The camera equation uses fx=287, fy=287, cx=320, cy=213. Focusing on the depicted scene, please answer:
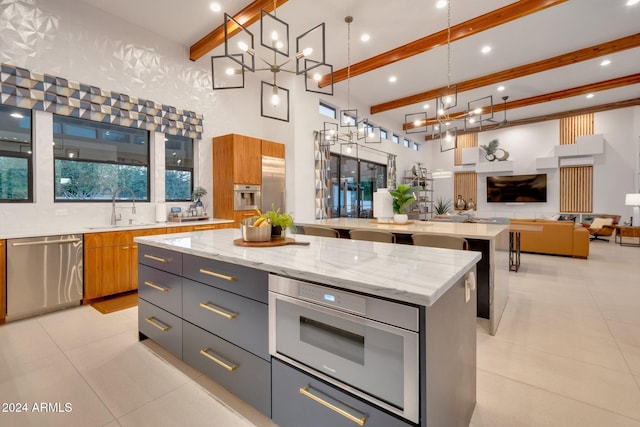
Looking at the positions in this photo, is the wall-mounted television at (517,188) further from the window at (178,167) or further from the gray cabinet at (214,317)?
the gray cabinet at (214,317)

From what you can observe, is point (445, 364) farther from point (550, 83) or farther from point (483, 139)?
point (483, 139)

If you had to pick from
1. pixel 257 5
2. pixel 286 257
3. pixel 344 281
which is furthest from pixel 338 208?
pixel 344 281

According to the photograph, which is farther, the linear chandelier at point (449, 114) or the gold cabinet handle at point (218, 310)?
the linear chandelier at point (449, 114)

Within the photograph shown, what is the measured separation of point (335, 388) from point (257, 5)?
4166mm

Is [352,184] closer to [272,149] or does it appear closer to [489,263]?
[272,149]

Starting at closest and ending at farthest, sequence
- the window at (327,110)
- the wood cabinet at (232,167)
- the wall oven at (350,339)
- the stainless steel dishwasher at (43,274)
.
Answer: the wall oven at (350,339), the stainless steel dishwasher at (43,274), the wood cabinet at (232,167), the window at (327,110)

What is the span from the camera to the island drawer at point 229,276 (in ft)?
4.85

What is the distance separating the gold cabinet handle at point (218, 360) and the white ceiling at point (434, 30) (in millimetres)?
4025

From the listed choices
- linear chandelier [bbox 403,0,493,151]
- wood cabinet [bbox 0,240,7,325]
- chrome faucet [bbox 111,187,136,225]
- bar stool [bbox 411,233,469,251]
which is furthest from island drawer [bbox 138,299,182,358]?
linear chandelier [bbox 403,0,493,151]

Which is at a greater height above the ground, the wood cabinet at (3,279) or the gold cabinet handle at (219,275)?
the gold cabinet handle at (219,275)

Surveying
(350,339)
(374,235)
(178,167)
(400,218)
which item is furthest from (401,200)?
(178,167)

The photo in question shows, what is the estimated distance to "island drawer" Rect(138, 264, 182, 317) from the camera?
2.01 m

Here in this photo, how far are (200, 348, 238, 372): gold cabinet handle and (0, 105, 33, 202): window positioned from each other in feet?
10.5

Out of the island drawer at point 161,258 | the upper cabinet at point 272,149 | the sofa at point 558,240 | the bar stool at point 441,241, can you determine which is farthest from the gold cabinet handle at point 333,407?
the sofa at point 558,240
